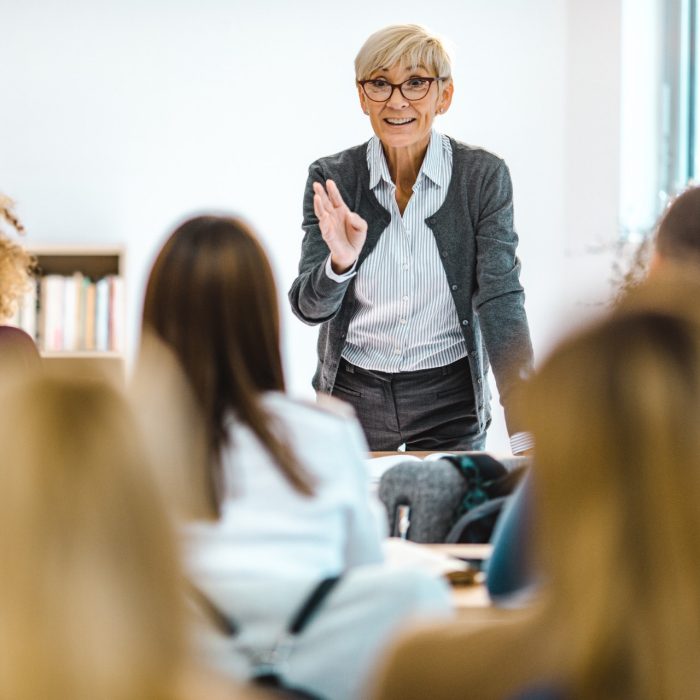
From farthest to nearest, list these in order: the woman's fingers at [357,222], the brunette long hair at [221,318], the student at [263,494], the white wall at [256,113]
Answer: the white wall at [256,113] < the woman's fingers at [357,222] < the brunette long hair at [221,318] < the student at [263,494]

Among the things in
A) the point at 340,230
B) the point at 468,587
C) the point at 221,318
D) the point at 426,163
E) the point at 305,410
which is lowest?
the point at 468,587

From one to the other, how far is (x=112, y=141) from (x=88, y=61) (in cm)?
36

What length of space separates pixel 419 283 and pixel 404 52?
0.52 meters

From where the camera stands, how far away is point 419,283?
2.64m

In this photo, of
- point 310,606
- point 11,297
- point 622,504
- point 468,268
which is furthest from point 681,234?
point 11,297

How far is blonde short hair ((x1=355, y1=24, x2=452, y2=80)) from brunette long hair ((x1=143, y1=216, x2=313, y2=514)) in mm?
1087

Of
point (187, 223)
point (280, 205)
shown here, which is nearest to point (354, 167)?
point (187, 223)

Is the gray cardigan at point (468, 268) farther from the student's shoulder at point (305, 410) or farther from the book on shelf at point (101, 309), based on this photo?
the book on shelf at point (101, 309)

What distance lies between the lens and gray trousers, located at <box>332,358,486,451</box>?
260cm

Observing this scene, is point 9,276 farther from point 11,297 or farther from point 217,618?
point 217,618

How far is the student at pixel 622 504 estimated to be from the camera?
806mm

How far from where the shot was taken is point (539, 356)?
89 cm

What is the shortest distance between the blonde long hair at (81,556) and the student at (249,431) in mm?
595

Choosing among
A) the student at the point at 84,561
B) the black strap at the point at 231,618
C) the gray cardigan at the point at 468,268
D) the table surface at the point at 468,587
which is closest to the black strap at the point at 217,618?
the black strap at the point at 231,618
